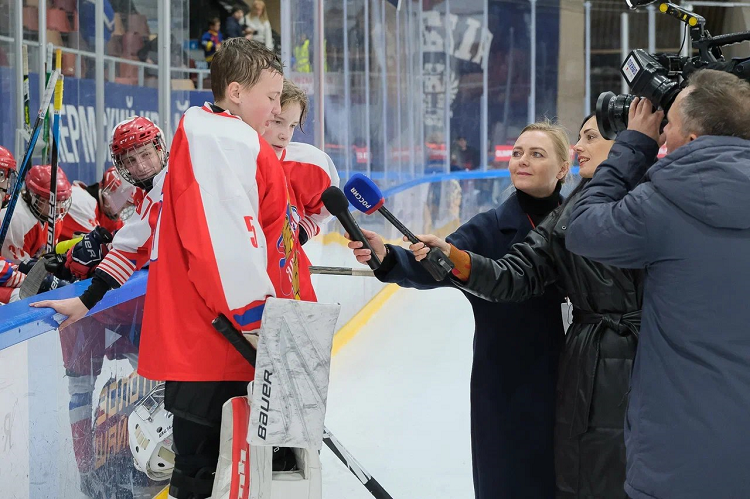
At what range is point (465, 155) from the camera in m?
11.9

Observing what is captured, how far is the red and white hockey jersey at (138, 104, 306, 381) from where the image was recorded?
1590 millimetres

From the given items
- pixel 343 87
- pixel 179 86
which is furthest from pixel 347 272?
pixel 179 86

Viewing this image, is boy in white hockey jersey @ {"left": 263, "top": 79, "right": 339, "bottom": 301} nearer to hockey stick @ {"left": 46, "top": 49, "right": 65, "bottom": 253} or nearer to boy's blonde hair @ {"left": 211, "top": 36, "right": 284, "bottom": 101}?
boy's blonde hair @ {"left": 211, "top": 36, "right": 284, "bottom": 101}

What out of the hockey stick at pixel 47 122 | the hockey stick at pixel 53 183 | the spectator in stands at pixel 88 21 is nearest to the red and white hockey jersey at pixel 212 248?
the hockey stick at pixel 53 183

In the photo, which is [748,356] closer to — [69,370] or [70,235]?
[69,370]

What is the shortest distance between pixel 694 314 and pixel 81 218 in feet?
10.7

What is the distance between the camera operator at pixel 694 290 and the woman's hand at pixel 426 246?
396mm

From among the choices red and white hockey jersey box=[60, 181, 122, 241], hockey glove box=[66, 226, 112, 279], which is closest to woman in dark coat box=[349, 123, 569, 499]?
hockey glove box=[66, 226, 112, 279]

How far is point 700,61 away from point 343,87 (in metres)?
4.62

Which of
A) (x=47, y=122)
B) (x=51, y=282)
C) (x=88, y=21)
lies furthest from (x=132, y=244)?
(x=88, y=21)

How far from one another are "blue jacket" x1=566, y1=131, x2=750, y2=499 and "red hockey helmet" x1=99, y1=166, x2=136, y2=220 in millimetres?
2882

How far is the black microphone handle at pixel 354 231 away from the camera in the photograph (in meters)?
1.73

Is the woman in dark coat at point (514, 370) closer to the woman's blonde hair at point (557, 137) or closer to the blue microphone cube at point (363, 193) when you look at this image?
the woman's blonde hair at point (557, 137)

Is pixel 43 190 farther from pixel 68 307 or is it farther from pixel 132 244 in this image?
pixel 68 307
